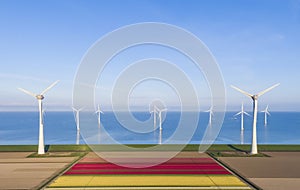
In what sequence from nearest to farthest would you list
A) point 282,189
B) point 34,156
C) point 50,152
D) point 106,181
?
point 282,189
point 106,181
point 34,156
point 50,152

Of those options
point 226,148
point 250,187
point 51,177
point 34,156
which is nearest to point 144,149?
point 226,148

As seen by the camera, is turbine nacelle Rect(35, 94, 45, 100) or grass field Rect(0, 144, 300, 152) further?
grass field Rect(0, 144, 300, 152)

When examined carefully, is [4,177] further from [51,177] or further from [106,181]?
[106,181]

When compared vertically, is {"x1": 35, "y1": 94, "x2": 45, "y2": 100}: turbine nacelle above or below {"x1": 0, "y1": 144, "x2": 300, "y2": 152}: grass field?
above

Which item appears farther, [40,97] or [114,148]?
[114,148]

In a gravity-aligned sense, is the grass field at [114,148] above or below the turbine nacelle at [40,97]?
below

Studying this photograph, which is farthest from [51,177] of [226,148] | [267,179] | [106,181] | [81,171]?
[226,148]

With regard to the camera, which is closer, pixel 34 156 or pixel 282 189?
pixel 282 189

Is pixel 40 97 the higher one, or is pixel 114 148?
pixel 40 97

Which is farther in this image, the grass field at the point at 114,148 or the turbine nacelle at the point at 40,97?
the grass field at the point at 114,148

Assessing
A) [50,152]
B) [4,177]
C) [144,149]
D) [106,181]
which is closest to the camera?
[106,181]
